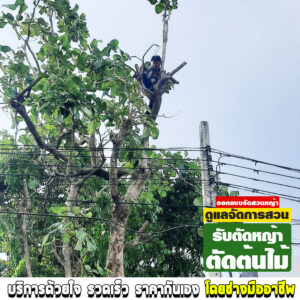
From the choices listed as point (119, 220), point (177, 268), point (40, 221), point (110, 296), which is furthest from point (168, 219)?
point (110, 296)

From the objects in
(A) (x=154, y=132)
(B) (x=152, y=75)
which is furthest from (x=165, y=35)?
(A) (x=154, y=132)

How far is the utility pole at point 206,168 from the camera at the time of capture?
7.59 metres

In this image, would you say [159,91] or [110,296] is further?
[159,91]

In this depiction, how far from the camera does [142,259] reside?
13031 mm

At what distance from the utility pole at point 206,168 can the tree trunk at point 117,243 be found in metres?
1.91

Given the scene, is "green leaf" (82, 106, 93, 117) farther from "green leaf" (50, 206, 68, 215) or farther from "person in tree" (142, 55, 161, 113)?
"person in tree" (142, 55, 161, 113)

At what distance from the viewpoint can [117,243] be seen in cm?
848

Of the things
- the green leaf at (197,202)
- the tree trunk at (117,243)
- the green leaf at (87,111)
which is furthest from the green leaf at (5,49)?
the green leaf at (197,202)

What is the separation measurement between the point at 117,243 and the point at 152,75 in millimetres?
3793

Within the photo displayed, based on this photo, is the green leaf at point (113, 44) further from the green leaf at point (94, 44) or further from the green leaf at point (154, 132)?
the green leaf at point (154, 132)

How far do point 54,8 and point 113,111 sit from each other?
2.60 metres

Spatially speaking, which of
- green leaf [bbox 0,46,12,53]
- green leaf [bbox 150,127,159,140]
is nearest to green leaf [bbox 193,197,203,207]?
green leaf [bbox 150,127,159,140]

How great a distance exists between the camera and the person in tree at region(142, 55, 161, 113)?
8.91 meters

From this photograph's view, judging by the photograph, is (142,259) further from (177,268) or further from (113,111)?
(113,111)
